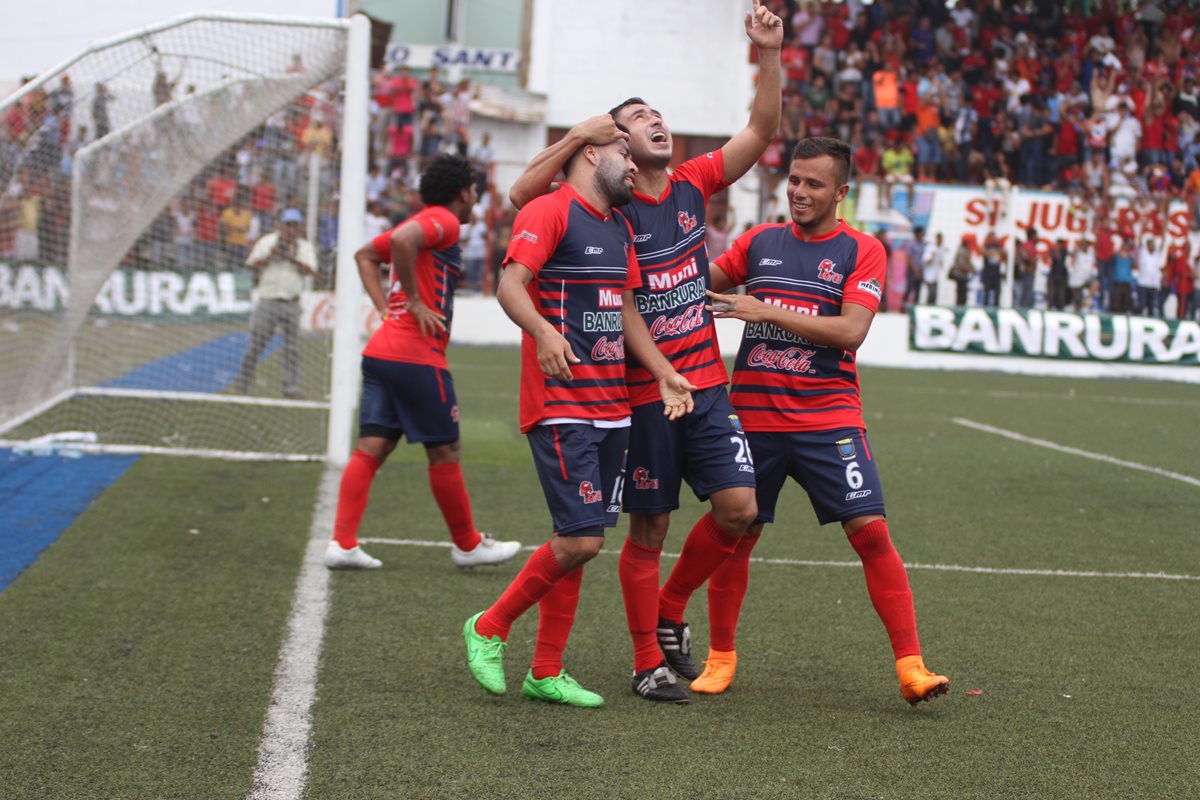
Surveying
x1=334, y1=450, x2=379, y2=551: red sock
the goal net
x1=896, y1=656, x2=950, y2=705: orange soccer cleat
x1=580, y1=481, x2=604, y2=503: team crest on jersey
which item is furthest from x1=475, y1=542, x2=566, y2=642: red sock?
the goal net

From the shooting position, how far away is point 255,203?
1084cm

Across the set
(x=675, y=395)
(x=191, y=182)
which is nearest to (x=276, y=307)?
(x=191, y=182)

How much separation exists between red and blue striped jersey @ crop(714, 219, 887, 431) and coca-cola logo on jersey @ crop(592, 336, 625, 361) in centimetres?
61

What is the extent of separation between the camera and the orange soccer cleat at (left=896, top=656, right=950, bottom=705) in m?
4.39

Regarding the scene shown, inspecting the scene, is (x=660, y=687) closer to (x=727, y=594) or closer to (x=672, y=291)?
(x=727, y=594)

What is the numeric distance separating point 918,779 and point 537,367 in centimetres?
173

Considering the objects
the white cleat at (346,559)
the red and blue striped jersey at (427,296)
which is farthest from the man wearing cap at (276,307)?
the white cleat at (346,559)

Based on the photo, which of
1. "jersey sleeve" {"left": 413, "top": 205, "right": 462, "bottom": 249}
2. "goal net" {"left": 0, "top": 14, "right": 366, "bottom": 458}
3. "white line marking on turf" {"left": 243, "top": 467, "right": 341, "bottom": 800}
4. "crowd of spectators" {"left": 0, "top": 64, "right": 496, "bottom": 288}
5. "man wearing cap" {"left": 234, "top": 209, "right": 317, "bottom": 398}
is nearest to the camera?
"white line marking on turf" {"left": 243, "top": 467, "right": 341, "bottom": 800}

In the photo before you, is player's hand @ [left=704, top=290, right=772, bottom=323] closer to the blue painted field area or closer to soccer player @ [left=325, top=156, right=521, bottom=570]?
soccer player @ [left=325, top=156, right=521, bottom=570]

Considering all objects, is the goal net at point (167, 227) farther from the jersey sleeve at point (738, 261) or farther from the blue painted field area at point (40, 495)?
the jersey sleeve at point (738, 261)

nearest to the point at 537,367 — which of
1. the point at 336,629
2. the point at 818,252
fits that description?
the point at 818,252

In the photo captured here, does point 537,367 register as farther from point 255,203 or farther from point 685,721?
point 255,203

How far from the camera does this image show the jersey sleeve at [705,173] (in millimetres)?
4789

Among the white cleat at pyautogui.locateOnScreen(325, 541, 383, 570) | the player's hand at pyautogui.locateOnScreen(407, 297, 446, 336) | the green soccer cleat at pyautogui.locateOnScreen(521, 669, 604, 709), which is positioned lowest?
the white cleat at pyautogui.locateOnScreen(325, 541, 383, 570)
